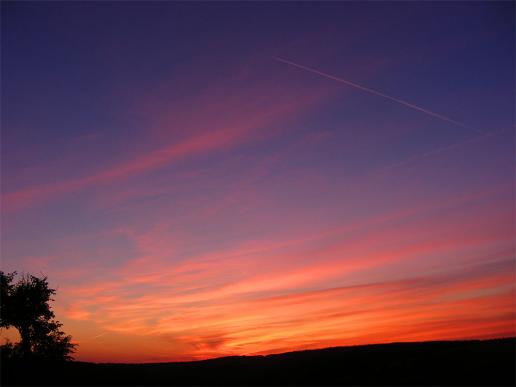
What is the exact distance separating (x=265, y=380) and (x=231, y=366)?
7294mm

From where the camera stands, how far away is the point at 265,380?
31297 mm

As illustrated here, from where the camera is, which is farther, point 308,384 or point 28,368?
point 28,368

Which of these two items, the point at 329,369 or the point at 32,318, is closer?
the point at 329,369

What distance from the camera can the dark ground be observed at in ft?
81.8

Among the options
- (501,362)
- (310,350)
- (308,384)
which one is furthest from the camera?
(310,350)

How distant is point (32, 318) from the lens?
5162 cm

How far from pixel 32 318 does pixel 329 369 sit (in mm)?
39797

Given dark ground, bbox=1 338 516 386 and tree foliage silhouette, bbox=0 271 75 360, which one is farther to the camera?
tree foliage silhouette, bbox=0 271 75 360

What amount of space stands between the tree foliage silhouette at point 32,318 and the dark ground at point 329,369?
19.1 m

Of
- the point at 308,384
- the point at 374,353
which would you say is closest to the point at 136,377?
the point at 308,384

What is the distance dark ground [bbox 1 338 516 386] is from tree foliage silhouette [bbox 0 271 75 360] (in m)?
19.1

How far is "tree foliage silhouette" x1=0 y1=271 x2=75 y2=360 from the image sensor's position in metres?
50.4

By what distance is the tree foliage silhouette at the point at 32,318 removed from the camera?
50.4m

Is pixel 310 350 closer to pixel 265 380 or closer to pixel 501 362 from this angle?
pixel 265 380
